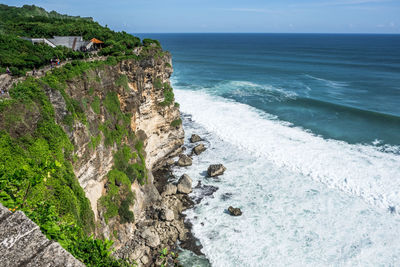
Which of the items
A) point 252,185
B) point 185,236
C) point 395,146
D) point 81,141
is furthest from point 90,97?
point 395,146

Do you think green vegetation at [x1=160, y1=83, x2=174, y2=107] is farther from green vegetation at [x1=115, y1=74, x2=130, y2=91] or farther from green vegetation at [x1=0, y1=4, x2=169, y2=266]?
green vegetation at [x1=115, y1=74, x2=130, y2=91]

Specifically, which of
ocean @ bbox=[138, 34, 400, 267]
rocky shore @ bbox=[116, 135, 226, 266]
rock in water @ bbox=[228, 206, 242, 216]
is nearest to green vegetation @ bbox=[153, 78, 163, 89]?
rocky shore @ bbox=[116, 135, 226, 266]

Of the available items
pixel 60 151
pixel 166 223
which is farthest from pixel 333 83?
pixel 60 151

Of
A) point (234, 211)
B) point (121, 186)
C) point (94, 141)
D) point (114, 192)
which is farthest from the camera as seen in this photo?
point (234, 211)

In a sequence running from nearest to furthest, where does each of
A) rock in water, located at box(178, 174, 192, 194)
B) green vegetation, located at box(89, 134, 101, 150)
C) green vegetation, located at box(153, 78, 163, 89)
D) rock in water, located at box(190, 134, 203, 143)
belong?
green vegetation, located at box(89, 134, 101, 150)
rock in water, located at box(178, 174, 192, 194)
green vegetation, located at box(153, 78, 163, 89)
rock in water, located at box(190, 134, 203, 143)

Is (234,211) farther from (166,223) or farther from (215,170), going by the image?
(215,170)

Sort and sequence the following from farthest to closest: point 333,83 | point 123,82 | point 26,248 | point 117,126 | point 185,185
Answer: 1. point 333,83
2. point 185,185
3. point 123,82
4. point 117,126
5. point 26,248

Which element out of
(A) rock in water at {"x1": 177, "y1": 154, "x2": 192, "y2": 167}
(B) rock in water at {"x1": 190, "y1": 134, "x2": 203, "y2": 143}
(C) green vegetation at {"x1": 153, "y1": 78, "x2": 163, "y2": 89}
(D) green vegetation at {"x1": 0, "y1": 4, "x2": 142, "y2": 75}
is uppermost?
(D) green vegetation at {"x1": 0, "y1": 4, "x2": 142, "y2": 75}
